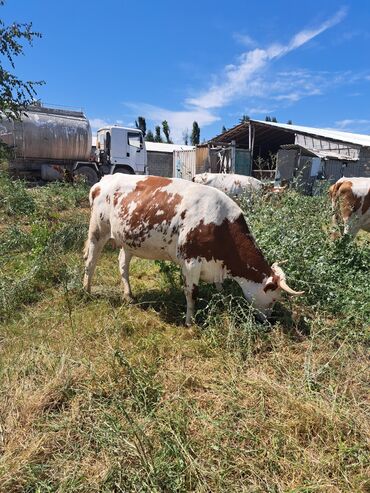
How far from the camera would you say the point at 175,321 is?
13.8 ft

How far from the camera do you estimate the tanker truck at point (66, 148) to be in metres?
17.1

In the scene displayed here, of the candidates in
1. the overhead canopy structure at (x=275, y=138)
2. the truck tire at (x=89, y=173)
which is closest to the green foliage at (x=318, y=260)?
the truck tire at (x=89, y=173)

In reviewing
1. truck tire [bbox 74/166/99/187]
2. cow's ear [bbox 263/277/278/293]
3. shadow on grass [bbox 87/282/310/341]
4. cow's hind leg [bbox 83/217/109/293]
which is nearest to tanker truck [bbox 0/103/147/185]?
truck tire [bbox 74/166/99/187]

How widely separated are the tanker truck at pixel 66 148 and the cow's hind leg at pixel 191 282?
46.6 feet

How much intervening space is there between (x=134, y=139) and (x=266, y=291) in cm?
1596

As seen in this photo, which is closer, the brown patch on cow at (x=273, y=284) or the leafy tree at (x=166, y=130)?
the brown patch on cow at (x=273, y=284)

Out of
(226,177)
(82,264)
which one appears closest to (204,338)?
(82,264)

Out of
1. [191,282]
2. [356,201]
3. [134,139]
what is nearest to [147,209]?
[191,282]

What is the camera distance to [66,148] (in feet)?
59.8

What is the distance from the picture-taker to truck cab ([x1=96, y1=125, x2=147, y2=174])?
1781 cm

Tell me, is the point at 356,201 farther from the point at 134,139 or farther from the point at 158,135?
the point at 158,135

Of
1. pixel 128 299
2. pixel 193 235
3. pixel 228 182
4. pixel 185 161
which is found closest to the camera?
pixel 193 235

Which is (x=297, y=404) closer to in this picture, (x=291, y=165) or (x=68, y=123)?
(x=291, y=165)

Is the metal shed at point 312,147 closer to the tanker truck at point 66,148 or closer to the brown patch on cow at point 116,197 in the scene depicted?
the tanker truck at point 66,148
